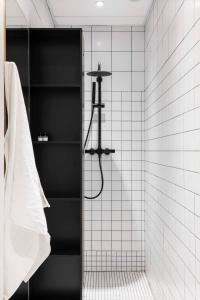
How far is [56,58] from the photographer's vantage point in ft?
8.73

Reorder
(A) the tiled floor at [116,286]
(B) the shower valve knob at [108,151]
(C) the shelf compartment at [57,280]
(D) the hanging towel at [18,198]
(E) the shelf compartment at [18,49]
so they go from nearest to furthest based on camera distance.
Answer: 1. (D) the hanging towel at [18,198]
2. (E) the shelf compartment at [18,49]
3. (C) the shelf compartment at [57,280]
4. (A) the tiled floor at [116,286]
5. (B) the shower valve knob at [108,151]

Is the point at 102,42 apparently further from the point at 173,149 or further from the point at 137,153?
the point at 173,149

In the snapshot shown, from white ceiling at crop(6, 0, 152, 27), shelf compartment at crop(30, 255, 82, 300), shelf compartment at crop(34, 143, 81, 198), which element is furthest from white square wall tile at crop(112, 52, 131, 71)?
shelf compartment at crop(30, 255, 82, 300)

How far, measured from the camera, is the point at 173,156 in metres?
2.27

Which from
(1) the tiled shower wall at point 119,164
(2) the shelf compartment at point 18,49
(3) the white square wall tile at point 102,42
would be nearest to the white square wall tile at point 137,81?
(1) the tiled shower wall at point 119,164

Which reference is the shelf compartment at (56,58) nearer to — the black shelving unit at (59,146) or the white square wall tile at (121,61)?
the black shelving unit at (59,146)

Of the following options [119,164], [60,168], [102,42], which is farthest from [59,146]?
[102,42]

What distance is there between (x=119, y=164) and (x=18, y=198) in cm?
228

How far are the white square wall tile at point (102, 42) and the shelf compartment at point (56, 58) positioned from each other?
42.3 inches

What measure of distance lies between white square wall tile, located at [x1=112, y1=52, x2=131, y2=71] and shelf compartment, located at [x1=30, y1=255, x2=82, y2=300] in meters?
1.97

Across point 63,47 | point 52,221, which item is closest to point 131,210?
point 52,221

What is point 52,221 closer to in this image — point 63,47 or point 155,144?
point 155,144

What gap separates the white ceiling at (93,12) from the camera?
3125 millimetres

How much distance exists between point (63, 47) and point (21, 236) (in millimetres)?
1555
